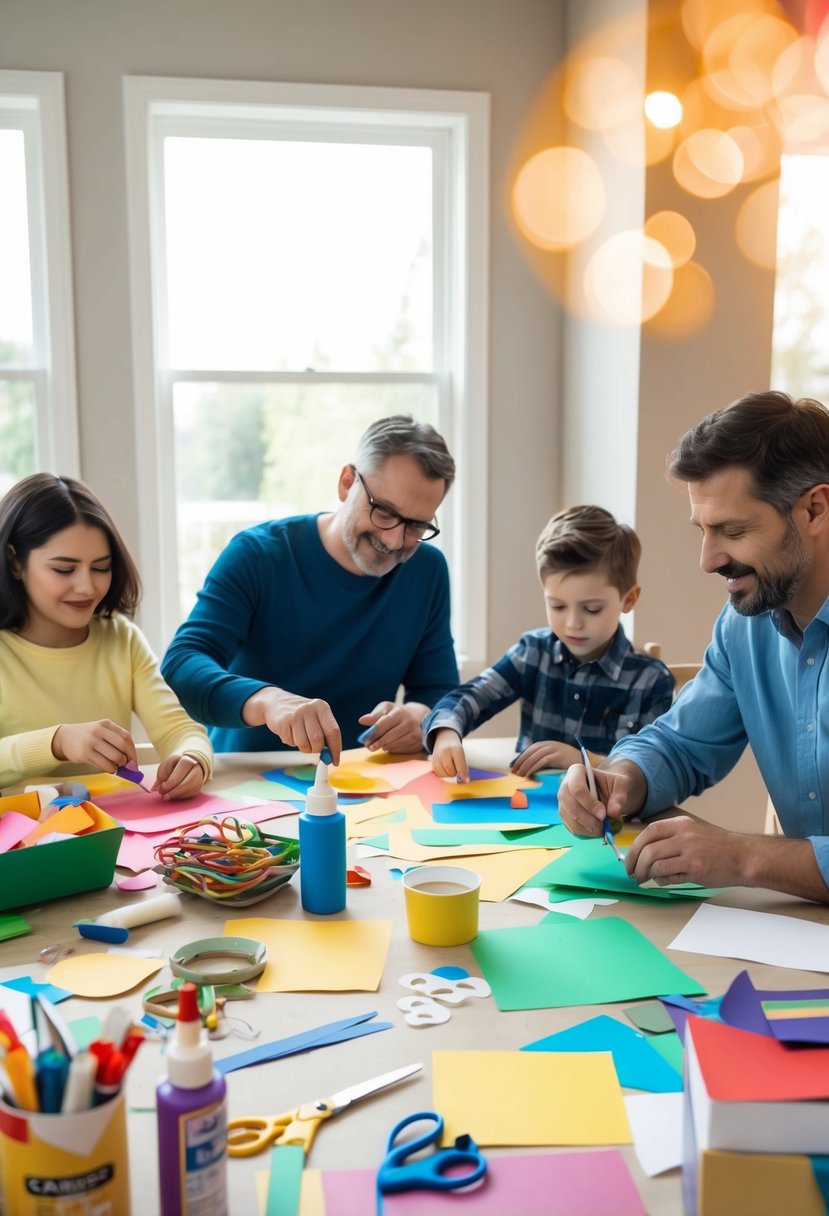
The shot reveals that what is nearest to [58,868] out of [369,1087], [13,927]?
[13,927]

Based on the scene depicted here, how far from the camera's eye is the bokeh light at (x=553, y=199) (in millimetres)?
3275

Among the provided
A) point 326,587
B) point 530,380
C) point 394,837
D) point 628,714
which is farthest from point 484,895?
point 530,380

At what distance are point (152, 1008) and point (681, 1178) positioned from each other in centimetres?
48

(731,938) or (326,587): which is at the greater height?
(326,587)

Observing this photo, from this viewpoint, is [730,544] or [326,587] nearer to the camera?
[730,544]

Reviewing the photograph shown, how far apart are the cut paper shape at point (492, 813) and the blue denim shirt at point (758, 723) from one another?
146 millimetres

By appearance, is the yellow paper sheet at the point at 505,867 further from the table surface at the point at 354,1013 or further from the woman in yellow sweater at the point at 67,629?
the woman in yellow sweater at the point at 67,629

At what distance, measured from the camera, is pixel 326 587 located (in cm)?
223

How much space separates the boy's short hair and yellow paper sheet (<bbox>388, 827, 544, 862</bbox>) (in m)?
0.73

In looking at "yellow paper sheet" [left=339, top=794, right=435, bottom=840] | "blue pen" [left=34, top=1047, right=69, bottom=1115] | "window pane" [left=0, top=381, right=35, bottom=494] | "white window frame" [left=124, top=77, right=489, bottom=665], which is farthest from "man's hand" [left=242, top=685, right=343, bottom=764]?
"window pane" [left=0, top=381, right=35, bottom=494]

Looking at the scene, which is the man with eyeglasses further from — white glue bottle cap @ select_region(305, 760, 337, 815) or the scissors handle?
the scissors handle

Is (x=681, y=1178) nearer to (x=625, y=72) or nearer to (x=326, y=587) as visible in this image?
(x=326, y=587)

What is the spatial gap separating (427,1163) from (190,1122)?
21 cm

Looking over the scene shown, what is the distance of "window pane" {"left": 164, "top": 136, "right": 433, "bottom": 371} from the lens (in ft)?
10.7
